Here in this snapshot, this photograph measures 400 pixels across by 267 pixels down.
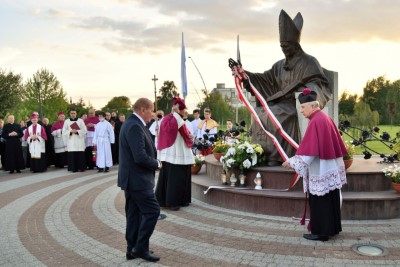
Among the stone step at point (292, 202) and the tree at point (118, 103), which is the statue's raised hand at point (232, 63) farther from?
the tree at point (118, 103)

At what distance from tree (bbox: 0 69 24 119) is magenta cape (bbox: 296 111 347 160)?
3361 cm

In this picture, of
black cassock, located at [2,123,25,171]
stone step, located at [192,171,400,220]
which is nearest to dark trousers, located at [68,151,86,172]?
black cassock, located at [2,123,25,171]

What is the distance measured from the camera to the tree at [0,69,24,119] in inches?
1300

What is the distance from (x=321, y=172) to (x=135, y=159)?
2741 millimetres

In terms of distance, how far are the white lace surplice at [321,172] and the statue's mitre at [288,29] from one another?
3518 millimetres

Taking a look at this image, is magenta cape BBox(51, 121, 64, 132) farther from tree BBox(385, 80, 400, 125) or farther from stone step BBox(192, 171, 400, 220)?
tree BBox(385, 80, 400, 125)

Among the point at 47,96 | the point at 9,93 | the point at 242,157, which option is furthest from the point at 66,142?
the point at 47,96

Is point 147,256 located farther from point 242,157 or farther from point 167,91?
point 167,91

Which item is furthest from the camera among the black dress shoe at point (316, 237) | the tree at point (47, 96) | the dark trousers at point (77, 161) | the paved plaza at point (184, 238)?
the tree at point (47, 96)

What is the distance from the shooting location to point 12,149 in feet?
47.2

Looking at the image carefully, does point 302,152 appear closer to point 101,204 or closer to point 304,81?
point 304,81

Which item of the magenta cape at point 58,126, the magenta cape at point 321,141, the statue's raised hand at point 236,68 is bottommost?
the magenta cape at point 321,141

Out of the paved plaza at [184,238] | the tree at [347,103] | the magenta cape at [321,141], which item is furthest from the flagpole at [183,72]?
the tree at [347,103]

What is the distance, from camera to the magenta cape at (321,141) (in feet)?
17.5
